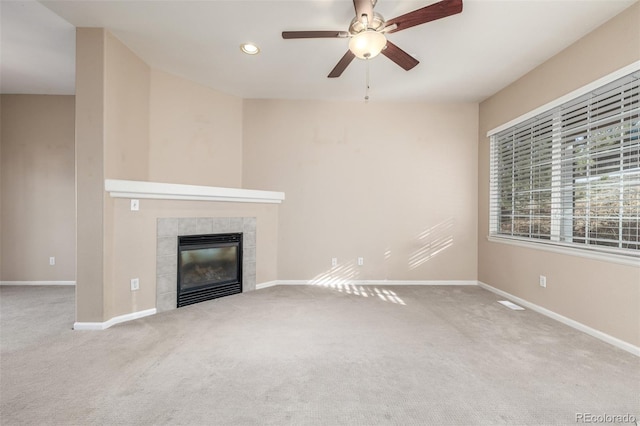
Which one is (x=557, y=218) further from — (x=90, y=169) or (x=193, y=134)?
(x=90, y=169)

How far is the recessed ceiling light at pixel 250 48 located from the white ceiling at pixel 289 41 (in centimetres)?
8

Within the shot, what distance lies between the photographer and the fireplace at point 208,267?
3295mm

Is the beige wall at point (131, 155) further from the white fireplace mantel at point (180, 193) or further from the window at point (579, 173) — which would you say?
the window at point (579, 173)

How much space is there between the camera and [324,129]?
14.1 ft

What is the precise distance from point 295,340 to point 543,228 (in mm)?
3028

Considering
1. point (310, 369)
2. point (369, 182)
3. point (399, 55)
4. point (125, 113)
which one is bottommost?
point (310, 369)

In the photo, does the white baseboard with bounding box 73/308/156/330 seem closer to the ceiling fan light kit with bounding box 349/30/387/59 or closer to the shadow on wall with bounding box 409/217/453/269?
the ceiling fan light kit with bounding box 349/30/387/59

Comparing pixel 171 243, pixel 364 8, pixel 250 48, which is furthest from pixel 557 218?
pixel 171 243

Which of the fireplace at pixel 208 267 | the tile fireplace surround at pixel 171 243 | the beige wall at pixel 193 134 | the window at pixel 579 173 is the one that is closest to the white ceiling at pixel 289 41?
the beige wall at pixel 193 134

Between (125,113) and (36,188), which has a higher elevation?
(125,113)

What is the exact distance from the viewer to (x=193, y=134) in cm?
379

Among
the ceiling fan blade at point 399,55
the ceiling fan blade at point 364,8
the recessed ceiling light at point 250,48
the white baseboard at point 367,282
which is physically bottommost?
the white baseboard at point 367,282

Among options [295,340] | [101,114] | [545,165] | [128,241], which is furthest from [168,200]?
[545,165]

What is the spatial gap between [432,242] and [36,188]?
601cm
